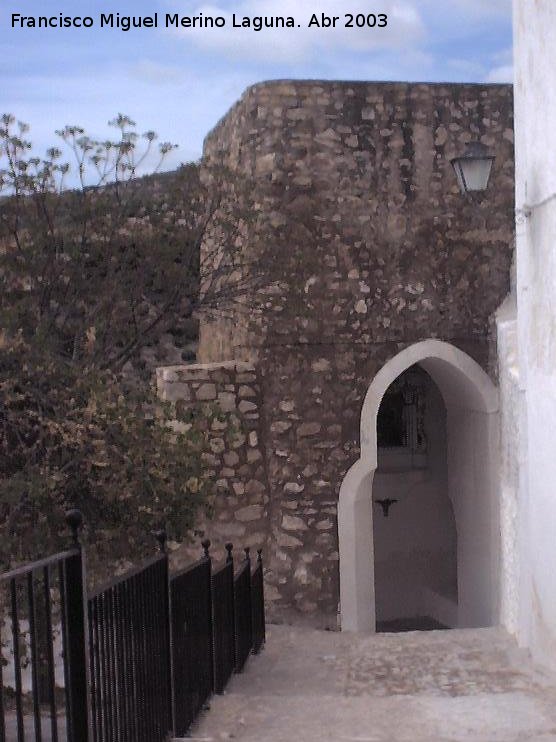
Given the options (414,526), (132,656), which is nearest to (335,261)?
(414,526)

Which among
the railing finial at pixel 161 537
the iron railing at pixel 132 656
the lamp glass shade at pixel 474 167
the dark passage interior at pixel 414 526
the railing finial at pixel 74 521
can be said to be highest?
the lamp glass shade at pixel 474 167

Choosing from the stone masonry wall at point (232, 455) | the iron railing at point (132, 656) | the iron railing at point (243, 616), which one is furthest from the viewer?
the stone masonry wall at point (232, 455)

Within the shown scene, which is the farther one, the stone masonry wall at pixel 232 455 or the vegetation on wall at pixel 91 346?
the stone masonry wall at pixel 232 455

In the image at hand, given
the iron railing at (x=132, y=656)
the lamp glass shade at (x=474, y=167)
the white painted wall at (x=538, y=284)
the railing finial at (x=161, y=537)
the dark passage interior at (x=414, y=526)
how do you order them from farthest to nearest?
the dark passage interior at (x=414, y=526), the lamp glass shade at (x=474, y=167), the white painted wall at (x=538, y=284), the railing finial at (x=161, y=537), the iron railing at (x=132, y=656)

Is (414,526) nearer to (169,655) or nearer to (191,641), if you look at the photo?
(191,641)

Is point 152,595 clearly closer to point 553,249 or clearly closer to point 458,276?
point 553,249

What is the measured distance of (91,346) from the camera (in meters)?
5.95

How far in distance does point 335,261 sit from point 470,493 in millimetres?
2721

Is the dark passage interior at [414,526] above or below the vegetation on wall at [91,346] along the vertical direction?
below

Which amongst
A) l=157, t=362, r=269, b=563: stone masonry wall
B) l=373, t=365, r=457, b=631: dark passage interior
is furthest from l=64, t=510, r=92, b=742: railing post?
l=373, t=365, r=457, b=631: dark passage interior

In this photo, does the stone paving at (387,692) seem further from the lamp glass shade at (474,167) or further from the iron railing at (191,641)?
the lamp glass shade at (474,167)

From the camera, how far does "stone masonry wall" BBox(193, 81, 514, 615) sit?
8516mm

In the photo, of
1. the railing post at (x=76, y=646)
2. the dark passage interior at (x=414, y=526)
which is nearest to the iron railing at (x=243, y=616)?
the railing post at (x=76, y=646)

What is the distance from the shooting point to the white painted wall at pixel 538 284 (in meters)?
5.47
